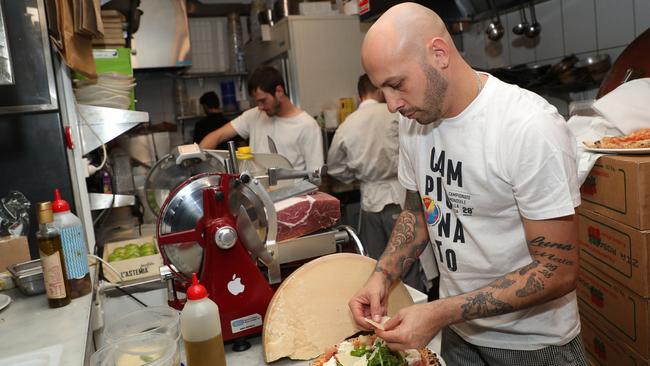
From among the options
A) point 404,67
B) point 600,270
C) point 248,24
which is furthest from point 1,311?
point 248,24

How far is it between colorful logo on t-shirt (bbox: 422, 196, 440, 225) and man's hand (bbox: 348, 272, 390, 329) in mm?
217

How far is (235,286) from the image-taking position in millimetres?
1392

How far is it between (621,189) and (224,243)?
167 cm

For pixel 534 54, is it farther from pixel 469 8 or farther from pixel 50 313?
pixel 50 313

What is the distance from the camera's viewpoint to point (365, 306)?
55.1 inches

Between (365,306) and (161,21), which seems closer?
(365,306)

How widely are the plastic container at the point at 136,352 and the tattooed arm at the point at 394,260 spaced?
492mm

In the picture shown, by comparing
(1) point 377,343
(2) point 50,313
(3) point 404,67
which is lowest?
(1) point 377,343

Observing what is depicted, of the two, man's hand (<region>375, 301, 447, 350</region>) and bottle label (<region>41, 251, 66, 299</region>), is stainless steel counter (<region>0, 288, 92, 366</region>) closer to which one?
bottle label (<region>41, 251, 66, 299</region>)

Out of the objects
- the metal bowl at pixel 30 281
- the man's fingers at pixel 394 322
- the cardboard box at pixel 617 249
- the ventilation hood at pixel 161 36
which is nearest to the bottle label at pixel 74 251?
the metal bowl at pixel 30 281

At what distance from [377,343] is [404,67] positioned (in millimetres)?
685

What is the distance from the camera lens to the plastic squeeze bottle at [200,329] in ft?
3.56

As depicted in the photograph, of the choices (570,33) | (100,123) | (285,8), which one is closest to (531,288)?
(100,123)

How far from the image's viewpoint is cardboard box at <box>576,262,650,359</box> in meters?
2.08
